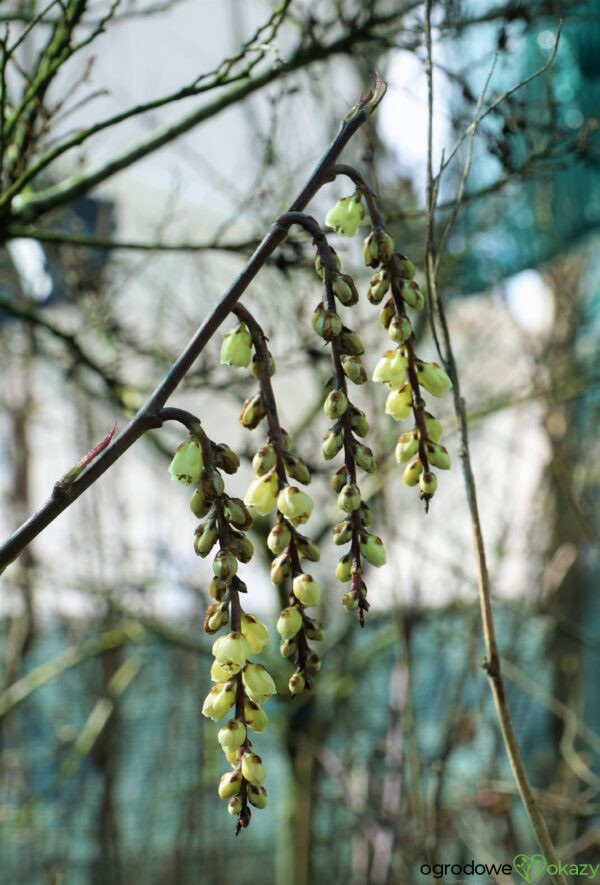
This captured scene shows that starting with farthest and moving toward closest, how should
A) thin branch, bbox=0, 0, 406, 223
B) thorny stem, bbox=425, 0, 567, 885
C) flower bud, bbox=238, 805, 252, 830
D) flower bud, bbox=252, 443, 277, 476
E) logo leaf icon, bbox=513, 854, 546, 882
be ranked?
thin branch, bbox=0, 0, 406, 223, logo leaf icon, bbox=513, 854, 546, 882, thorny stem, bbox=425, 0, 567, 885, flower bud, bbox=252, 443, 277, 476, flower bud, bbox=238, 805, 252, 830

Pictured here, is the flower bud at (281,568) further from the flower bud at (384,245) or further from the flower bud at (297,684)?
the flower bud at (384,245)

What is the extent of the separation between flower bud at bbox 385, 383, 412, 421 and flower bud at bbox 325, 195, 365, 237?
0.16 meters

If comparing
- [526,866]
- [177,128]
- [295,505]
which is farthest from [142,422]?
[526,866]

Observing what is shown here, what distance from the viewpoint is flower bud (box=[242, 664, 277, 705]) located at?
35.9 inches

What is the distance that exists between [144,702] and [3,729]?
0.85 meters

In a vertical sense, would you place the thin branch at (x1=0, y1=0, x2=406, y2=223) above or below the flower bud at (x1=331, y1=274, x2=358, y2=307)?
above

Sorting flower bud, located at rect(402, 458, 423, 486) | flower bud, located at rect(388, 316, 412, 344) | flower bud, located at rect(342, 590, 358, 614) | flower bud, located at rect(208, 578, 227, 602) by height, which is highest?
flower bud, located at rect(388, 316, 412, 344)

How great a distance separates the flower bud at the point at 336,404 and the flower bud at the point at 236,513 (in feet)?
0.38

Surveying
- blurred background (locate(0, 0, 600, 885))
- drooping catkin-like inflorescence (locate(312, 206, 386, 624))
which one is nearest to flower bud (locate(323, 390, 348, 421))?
drooping catkin-like inflorescence (locate(312, 206, 386, 624))

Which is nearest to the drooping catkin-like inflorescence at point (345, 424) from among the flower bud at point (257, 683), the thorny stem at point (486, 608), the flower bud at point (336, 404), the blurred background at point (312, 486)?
the flower bud at point (336, 404)

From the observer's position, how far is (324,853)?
5430mm

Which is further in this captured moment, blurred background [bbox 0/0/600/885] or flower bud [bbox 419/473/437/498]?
blurred background [bbox 0/0/600/885]

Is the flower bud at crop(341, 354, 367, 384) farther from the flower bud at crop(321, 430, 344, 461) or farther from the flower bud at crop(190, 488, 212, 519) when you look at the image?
the flower bud at crop(190, 488, 212, 519)

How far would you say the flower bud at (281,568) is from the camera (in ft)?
3.03
